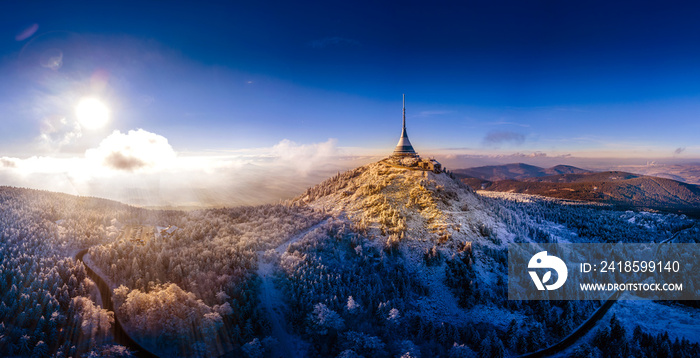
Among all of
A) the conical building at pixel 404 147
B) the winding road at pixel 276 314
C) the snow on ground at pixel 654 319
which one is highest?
the conical building at pixel 404 147

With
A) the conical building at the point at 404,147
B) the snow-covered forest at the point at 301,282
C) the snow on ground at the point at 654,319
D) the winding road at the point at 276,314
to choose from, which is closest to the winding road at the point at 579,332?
the snow on ground at the point at 654,319

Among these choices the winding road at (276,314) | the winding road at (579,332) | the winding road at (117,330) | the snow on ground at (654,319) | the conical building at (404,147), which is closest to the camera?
the winding road at (117,330)

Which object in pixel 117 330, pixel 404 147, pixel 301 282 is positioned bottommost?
pixel 117 330

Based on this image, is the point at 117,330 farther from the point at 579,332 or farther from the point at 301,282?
the point at 579,332

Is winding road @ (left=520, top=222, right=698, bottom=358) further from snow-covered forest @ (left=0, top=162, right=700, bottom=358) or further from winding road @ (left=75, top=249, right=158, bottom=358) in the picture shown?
winding road @ (left=75, top=249, right=158, bottom=358)

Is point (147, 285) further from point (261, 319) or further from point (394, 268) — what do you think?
point (394, 268)

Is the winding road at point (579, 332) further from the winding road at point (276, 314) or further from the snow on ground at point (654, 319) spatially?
the winding road at point (276, 314)

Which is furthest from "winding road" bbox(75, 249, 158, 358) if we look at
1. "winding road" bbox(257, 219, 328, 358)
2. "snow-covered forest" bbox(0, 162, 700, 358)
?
"winding road" bbox(257, 219, 328, 358)

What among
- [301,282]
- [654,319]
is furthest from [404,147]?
[654,319]
